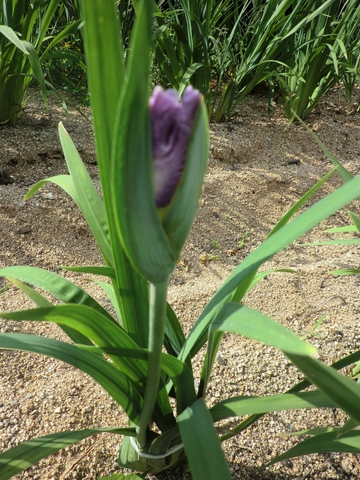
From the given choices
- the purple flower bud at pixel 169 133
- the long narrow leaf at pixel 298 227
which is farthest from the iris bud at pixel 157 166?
the long narrow leaf at pixel 298 227

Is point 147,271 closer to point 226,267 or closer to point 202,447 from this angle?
point 202,447

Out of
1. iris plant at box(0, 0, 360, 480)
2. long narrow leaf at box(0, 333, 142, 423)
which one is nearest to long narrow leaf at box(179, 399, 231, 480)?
iris plant at box(0, 0, 360, 480)

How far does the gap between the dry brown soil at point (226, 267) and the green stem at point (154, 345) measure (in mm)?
232

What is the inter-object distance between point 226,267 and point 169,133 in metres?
1.13

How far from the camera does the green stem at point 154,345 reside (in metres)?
0.39

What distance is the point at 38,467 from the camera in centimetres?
70

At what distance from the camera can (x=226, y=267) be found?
4.58ft

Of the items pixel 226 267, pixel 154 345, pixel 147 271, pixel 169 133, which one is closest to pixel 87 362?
pixel 154 345

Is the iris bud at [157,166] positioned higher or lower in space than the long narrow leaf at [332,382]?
higher

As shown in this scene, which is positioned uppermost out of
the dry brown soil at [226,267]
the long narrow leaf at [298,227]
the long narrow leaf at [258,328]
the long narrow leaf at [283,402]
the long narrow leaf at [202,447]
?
the long narrow leaf at [298,227]

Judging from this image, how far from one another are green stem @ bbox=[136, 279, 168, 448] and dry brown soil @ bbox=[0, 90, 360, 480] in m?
0.23

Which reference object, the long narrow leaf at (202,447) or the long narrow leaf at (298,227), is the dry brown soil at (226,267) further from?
the long narrow leaf at (298,227)

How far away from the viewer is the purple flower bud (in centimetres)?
29

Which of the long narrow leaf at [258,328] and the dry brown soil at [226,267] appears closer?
the long narrow leaf at [258,328]
